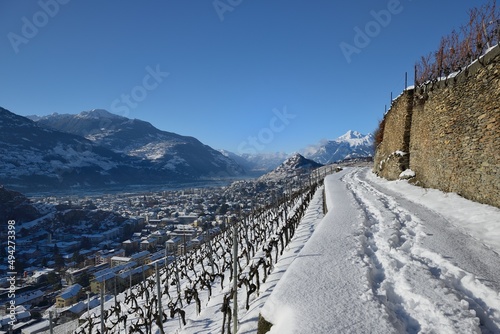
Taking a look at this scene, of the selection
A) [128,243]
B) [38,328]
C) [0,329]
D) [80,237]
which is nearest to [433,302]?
[38,328]

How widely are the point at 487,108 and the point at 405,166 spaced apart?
877 cm

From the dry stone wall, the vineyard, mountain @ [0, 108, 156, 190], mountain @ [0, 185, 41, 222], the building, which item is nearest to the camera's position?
the vineyard

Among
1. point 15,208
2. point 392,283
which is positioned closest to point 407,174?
point 392,283

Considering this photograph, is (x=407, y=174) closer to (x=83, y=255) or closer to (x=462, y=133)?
(x=462, y=133)

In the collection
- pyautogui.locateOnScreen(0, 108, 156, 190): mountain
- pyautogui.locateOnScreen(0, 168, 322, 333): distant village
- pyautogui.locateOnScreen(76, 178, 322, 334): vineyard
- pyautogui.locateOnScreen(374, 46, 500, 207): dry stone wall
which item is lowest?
pyautogui.locateOnScreen(0, 168, 322, 333): distant village

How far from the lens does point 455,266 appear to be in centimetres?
394

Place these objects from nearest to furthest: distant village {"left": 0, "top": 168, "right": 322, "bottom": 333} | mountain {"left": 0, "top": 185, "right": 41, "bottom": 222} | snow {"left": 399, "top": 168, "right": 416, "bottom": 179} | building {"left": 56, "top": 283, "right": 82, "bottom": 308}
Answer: distant village {"left": 0, "top": 168, "right": 322, "bottom": 333}
snow {"left": 399, "top": 168, "right": 416, "bottom": 179}
building {"left": 56, "top": 283, "right": 82, "bottom": 308}
mountain {"left": 0, "top": 185, "right": 41, "bottom": 222}

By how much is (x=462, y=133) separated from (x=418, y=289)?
26.0ft

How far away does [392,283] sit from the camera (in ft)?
11.6

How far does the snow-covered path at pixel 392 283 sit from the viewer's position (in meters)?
2.57

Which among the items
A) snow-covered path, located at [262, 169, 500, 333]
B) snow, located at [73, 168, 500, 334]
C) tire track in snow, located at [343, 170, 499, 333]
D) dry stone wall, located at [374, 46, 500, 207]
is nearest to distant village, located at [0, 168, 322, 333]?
snow, located at [73, 168, 500, 334]

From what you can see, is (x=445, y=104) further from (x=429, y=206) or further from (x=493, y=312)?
(x=493, y=312)

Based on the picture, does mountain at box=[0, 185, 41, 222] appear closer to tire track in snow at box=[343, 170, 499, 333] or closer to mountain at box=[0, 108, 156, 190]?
tire track in snow at box=[343, 170, 499, 333]

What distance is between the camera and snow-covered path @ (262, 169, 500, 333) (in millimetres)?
2572
